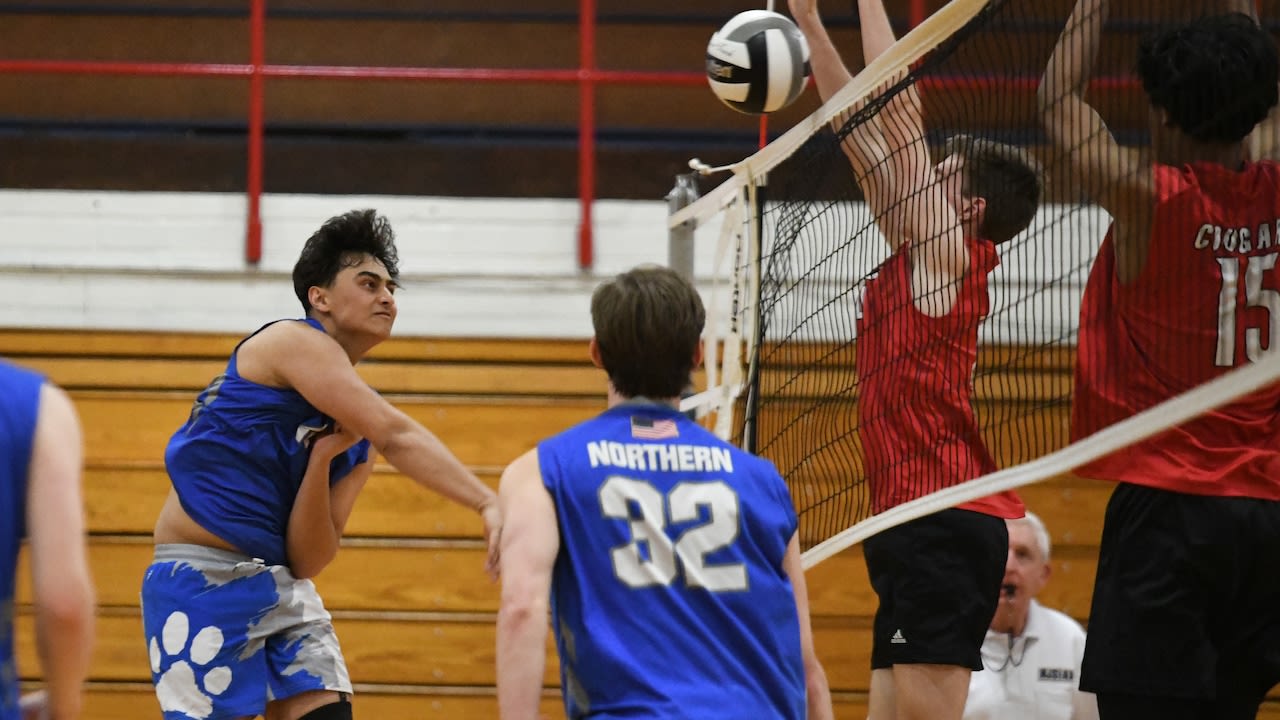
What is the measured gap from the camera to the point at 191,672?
4133 mm

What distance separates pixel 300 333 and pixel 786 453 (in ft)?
6.91

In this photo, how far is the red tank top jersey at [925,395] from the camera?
4.03 meters

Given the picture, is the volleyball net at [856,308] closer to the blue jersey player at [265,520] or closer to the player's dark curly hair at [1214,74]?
the player's dark curly hair at [1214,74]

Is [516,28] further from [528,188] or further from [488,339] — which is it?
[488,339]

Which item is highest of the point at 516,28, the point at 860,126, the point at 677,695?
the point at 516,28

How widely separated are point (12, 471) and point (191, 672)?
2170 millimetres

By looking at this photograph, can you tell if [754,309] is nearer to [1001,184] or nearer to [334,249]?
[1001,184]

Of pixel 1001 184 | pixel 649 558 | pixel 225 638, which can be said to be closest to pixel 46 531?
pixel 649 558

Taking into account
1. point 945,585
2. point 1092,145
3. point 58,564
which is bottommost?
point 945,585

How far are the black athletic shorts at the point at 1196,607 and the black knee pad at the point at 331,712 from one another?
2153 mm

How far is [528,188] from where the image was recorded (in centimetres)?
853

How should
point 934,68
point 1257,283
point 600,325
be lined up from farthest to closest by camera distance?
point 934,68 < point 1257,283 < point 600,325

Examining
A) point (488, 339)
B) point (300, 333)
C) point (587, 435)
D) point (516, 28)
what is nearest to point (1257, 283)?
point (587, 435)

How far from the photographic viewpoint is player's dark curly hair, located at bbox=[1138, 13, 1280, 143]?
2.99 metres
